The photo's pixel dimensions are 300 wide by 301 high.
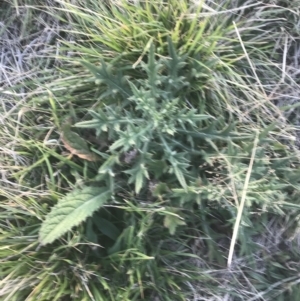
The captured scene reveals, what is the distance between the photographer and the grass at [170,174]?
3.66ft

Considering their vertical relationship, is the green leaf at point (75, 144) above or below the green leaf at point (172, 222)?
above

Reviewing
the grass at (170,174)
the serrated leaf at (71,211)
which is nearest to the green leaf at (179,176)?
the grass at (170,174)

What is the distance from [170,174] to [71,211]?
0.23 metres

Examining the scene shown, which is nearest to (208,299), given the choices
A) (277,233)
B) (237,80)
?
(277,233)

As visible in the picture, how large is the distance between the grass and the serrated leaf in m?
0.04

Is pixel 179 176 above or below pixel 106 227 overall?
above

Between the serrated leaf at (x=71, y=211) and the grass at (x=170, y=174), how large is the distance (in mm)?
39

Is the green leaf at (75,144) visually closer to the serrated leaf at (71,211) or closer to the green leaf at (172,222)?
the serrated leaf at (71,211)

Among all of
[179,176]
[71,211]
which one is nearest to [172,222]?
[179,176]

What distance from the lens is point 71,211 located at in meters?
1.09

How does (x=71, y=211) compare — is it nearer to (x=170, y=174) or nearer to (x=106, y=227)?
(x=106, y=227)

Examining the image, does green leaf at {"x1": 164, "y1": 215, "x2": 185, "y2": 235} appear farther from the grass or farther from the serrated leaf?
the serrated leaf

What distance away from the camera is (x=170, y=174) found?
1125 mm

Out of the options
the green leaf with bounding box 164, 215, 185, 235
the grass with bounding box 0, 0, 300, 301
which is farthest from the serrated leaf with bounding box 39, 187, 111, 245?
the green leaf with bounding box 164, 215, 185, 235
